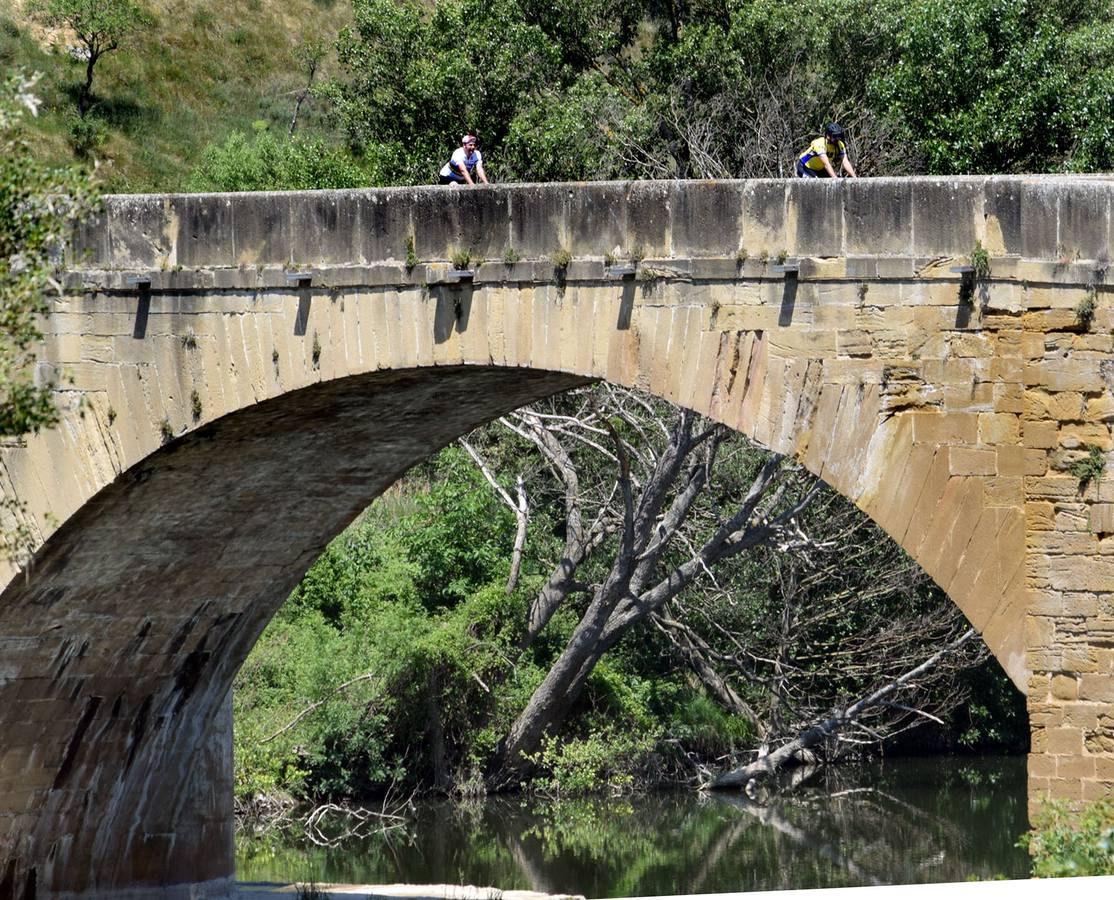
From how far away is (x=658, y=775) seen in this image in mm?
17312

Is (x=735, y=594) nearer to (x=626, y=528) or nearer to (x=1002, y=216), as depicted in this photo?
(x=626, y=528)

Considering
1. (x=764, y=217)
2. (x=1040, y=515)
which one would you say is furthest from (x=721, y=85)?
(x=1040, y=515)

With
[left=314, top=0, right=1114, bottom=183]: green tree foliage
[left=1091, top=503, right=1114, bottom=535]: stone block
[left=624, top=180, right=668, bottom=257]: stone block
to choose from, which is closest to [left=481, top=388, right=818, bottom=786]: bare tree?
[left=314, top=0, right=1114, bottom=183]: green tree foliage

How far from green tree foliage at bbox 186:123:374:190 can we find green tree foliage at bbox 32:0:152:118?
10.4 feet

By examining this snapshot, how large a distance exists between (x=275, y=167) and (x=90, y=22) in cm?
667

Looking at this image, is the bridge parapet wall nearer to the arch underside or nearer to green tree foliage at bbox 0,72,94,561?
the arch underside

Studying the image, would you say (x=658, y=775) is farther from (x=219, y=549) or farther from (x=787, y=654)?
(x=219, y=549)

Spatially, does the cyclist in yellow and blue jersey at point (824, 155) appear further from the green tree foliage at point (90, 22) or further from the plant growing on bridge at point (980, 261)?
the green tree foliage at point (90, 22)

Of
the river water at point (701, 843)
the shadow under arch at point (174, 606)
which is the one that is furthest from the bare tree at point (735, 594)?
the shadow under arch at point (174, 606)

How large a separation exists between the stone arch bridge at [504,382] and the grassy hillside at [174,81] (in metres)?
15.3

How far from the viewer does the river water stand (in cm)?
1395

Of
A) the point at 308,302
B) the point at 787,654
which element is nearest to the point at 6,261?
the point at 308,302

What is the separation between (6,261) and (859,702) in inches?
462

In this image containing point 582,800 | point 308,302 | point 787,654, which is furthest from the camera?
point 787,654
